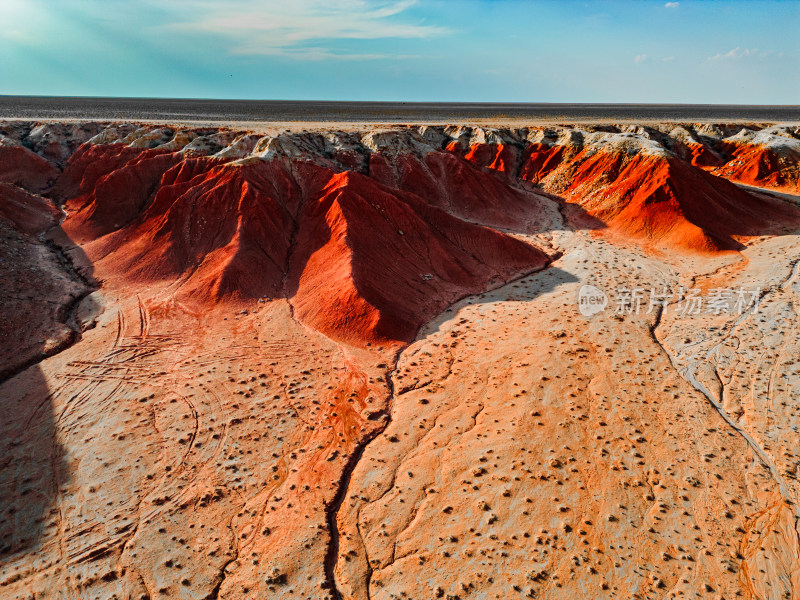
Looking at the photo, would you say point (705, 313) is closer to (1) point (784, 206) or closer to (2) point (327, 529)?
(2) point (327, 529)

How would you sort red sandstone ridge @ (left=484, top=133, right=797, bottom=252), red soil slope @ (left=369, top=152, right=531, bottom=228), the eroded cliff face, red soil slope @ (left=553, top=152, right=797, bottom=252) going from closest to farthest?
the eroded cliff face
red soil slope @ (left=553, top=152, right=797, bottom=252)
red sandstone ridge @ (left=484, top=133, right=797, bottom=252)
red soil slope @ (left=369, top=152, right=531, bottom=228)

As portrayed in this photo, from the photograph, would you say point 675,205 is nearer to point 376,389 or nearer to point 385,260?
point 385,260

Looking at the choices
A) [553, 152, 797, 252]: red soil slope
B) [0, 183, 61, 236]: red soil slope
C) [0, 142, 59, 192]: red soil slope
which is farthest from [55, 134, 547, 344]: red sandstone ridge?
[553, 152, 797, 252]: red soil slope

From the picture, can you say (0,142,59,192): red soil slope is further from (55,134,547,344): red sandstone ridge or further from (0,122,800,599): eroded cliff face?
(55,134,547,344): red sandstone ridge

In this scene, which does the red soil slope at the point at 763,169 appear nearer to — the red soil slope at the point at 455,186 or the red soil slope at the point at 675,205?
the red soil slope at the point at 675,205

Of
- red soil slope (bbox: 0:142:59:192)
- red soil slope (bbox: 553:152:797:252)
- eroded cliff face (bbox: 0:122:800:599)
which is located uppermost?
red soil slope (bbox: 0:142:59:192)
